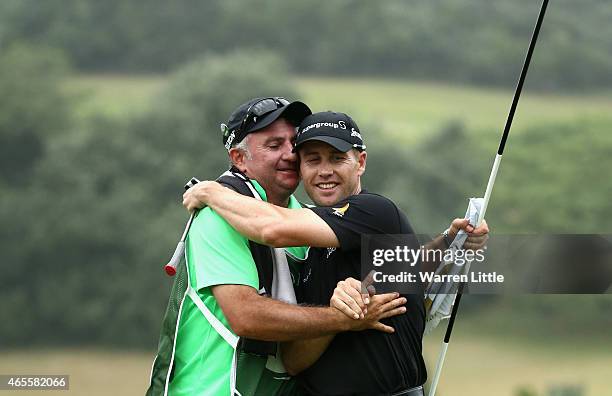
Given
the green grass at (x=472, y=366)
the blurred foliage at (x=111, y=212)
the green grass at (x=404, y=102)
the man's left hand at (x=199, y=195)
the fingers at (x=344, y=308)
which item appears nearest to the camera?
the fingers at (x=344, y=308)

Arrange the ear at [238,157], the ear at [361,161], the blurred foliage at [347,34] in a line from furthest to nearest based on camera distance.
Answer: the blurred foliage at [347,34], the ear at [238,157], the ear at [361,161]

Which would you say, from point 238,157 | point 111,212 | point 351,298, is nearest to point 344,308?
point 351,298

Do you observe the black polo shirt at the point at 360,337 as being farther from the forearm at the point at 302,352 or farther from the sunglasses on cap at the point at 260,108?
the sunglasses on cap at the point at 260,108

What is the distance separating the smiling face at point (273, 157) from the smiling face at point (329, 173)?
0.22 m

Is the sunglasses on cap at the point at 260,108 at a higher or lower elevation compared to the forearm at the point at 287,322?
higher

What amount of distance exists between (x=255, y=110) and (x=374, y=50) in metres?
69.2

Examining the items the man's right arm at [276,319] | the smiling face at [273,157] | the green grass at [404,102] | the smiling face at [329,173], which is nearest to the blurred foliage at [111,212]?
the green grass at [404,102]

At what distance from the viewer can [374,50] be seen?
244ft

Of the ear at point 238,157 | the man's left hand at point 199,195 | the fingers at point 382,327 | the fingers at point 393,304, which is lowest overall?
the fingers at point 382,327

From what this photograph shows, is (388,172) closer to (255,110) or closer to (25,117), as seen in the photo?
(25,117)

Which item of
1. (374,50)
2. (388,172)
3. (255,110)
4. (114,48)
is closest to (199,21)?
(114,48)

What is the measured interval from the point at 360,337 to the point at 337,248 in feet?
1.45

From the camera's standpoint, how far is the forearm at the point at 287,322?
535 cm

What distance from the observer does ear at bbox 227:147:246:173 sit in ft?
19.9
